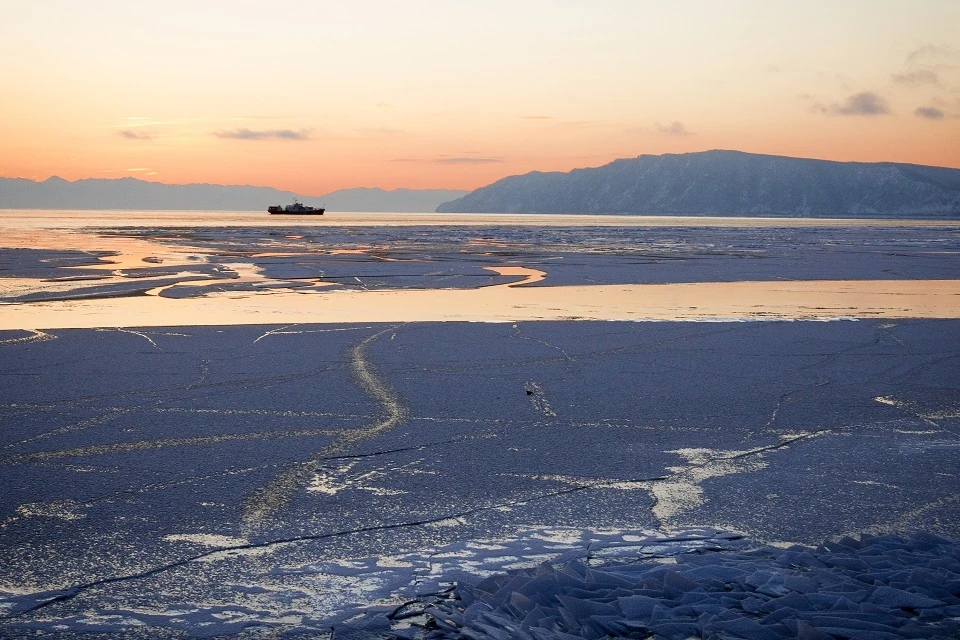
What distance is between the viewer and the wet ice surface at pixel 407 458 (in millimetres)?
4066

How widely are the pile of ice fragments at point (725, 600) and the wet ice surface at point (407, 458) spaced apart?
299mm

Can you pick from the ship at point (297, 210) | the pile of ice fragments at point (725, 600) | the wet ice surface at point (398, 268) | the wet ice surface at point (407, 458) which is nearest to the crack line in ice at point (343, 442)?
the wet ice surface at point (407, 458)

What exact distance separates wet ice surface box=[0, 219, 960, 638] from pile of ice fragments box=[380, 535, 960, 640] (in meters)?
0.30

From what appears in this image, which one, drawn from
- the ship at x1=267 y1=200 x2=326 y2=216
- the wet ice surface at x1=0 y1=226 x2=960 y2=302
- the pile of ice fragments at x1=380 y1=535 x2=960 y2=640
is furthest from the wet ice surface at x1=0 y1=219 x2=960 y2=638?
the ship at x1=267 y1=200 x2=326 y2=216

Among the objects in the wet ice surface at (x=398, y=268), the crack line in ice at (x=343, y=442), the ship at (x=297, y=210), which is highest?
the ship at (x=297, y=210)

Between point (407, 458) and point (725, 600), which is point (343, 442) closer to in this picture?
point (407, 458)

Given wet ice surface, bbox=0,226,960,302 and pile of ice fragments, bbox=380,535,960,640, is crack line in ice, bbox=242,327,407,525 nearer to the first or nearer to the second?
pile of ice fragments, bbox=380,535,960,640

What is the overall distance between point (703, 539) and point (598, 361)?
5145 millimetres

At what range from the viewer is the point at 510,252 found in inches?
1299

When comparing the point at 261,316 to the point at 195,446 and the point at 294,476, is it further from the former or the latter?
the point at 294,476

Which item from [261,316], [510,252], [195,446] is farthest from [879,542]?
[510,252]

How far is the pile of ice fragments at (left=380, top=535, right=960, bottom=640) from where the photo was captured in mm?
3322

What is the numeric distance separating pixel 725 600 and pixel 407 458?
2776mm

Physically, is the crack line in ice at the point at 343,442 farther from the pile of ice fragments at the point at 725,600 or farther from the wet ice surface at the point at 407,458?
the pile of ice fragments at the point at 725,600
